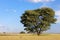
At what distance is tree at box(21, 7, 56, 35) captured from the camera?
66000 millimetres

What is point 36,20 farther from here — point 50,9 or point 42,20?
point 50,9

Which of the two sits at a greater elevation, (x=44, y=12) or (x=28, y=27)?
(x=44, y=12)

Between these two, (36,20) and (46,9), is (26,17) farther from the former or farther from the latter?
(46,9)

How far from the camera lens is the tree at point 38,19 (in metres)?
66.0

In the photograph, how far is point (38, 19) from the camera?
2635 inches

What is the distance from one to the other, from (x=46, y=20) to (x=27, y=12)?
7473mm

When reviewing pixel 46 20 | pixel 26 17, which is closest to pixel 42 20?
pixel 46 20

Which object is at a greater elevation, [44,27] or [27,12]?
[27,12]

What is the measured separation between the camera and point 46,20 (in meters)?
67.9

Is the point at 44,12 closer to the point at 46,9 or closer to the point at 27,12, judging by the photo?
the point at 46,9

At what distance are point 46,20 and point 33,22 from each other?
4.90 meters

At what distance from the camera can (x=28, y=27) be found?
67.1 metres

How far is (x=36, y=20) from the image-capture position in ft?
218

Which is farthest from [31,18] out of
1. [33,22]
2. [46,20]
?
[46,20]
